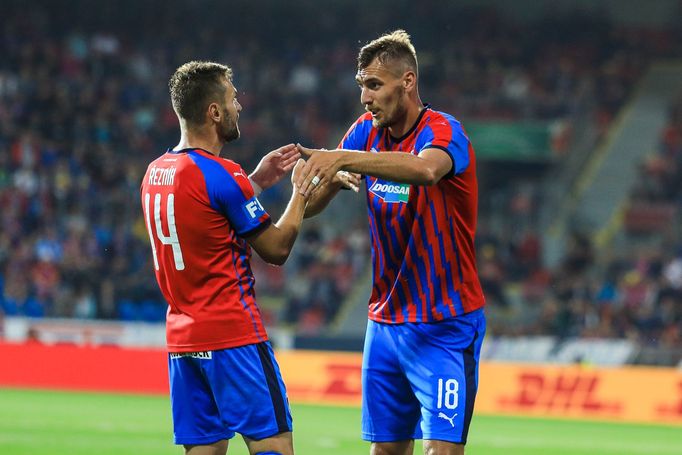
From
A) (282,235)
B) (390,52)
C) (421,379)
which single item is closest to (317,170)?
(282,235)

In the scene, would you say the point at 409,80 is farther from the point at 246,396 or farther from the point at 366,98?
the point at 246,396

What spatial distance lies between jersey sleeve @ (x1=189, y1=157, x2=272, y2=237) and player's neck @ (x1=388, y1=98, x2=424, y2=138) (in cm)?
87

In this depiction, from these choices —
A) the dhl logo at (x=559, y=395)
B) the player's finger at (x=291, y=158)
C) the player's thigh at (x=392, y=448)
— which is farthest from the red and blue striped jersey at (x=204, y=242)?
the dhl logo at (x=559, y=395)

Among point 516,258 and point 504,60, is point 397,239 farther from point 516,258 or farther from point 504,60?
point 504,60

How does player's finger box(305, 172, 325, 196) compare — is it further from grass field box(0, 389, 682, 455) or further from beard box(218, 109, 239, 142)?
grass field box(0, 389, 682, 455)

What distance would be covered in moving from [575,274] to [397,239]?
16.1 meters

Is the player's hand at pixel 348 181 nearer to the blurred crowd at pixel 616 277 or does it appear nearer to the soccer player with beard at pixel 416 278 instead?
the soccer player with beard at pixel 416 278

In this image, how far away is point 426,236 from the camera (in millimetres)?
5766

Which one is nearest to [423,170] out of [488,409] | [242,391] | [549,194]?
[242,391]

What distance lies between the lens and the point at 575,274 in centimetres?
2145

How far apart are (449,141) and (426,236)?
0.49m

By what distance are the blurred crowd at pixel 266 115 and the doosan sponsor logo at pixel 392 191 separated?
13995mm

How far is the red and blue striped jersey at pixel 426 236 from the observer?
18.8ft

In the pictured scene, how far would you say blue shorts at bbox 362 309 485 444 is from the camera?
5.72 m
